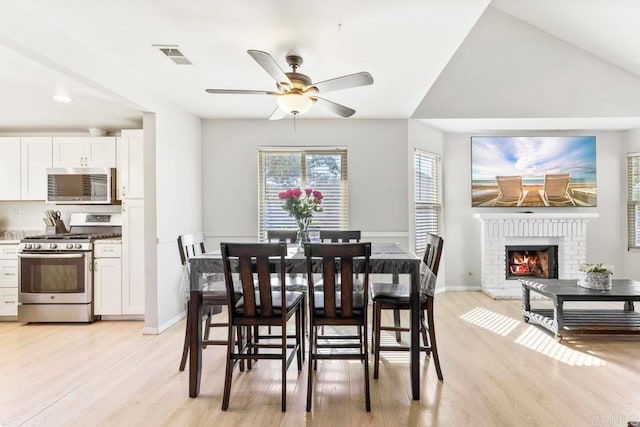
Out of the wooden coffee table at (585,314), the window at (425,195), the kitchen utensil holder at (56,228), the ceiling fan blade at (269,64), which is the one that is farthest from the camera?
the window at (425,195)

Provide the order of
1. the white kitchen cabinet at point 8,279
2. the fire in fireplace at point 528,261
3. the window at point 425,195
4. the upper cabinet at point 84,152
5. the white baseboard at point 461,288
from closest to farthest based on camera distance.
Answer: the white kitchen cabinet at point 8,279 → the upper cabinet at point 84,152 → the window at point 425,195 → the fire in fireplace at point 528,261 → the white baseboard at point 461,288

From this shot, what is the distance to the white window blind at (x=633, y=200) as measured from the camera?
5.52 metres

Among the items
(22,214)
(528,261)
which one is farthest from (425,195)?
(22,214)

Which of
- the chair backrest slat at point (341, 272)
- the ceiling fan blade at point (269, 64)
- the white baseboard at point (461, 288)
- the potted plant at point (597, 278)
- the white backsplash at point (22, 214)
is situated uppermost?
the ceiling fan blade at point (269, 64)

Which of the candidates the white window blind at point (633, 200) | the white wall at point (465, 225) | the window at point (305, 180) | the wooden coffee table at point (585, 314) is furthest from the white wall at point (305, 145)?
the white window blind at point (633, 200)

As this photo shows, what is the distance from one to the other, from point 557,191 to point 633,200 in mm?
1075

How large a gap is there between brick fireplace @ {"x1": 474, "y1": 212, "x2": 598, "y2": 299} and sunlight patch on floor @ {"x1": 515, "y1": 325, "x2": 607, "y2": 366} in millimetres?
1611

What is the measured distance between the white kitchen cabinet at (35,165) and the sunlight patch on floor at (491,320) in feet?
17.8

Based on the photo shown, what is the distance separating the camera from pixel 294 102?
280 cm

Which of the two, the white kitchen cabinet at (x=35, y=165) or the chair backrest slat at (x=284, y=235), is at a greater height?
the white kitchen cabinet at (x=35, y=165)

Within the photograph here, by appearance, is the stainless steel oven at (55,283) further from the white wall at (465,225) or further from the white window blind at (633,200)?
the white window blind at (633,200)

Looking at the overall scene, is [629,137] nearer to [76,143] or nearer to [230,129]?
[230,129]

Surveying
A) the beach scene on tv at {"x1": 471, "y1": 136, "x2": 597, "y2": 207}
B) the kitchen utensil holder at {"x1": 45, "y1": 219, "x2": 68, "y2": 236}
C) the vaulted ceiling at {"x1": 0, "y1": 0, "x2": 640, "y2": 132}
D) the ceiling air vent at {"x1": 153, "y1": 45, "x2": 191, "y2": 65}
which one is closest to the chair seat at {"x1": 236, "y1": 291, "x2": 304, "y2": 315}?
the vaulted ceiling at {"x1": 0, "y1": 0, "x2": 640, "y2": 132}

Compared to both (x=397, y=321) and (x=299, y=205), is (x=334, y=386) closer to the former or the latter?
(x=397, y=321)
